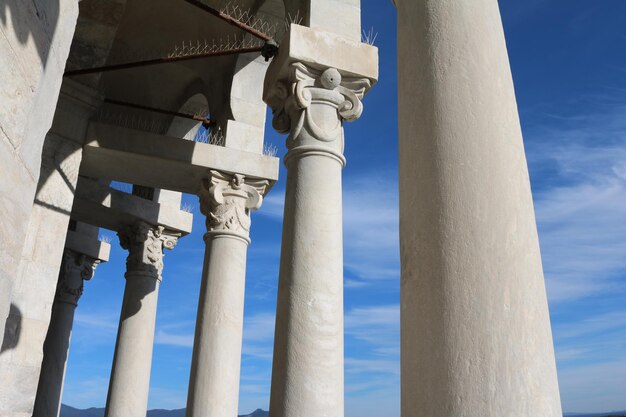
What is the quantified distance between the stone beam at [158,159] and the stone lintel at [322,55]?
5941 mm

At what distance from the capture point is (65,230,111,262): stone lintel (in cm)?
3553

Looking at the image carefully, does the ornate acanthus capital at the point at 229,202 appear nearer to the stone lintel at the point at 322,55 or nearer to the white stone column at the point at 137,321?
the stone lintel at the point at 322,55

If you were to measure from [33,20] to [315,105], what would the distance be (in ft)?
34.1

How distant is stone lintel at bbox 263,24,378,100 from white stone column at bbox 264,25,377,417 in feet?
0.12

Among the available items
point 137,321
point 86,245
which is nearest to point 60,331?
point 86,245

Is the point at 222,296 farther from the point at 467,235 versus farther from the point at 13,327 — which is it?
the point at 467,235

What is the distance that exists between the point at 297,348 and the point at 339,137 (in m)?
6.57

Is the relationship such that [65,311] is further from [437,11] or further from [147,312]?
[437,11]

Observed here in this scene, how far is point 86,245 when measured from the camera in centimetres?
3628

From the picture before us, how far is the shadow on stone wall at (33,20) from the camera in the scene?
716 centimetres

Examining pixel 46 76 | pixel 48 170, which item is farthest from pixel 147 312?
pixel 46 76

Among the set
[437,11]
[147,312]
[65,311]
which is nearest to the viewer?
[437,11]

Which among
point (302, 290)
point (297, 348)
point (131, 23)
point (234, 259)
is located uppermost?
point (131, 23)

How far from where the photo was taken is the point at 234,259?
22.9 meters
